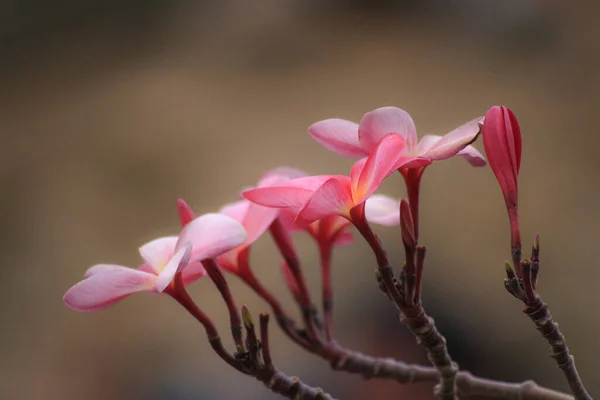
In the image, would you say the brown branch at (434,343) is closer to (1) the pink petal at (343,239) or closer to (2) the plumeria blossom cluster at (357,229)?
(2) the plumeria blossom cluster at (357,229)

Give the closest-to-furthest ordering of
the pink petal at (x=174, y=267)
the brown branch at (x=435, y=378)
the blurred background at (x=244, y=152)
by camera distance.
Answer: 1. the pink petal at (x=174, y=267)
2. the brown branch at (x=435, y=378)
3. the blurred background at (x=244, y=152)

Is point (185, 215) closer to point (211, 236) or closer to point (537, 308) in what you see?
point (211, 236)

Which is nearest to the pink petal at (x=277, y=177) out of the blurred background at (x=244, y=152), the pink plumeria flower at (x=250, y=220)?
the pink plumeria flower at (x=250, y=220)

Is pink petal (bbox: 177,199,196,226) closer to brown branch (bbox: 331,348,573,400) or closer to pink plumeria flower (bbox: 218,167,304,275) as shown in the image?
pink plumeria flower (bbox: 218,167,304,275)

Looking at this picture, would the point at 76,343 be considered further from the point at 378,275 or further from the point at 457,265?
the point at 378,275

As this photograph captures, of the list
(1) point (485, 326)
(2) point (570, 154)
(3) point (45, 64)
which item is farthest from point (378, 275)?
(3) point (45, 64)

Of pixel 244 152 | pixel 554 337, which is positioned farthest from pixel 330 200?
pixel 244 152

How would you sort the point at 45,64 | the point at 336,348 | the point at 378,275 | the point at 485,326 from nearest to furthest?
the point at 378,275 < the point at 336,348 < the point at 485,326 < the point at 45,64
